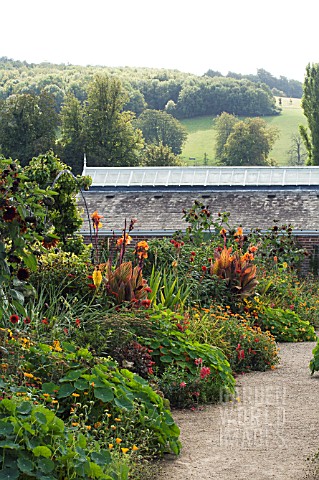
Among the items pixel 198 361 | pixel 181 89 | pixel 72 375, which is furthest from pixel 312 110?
pixel 72 375

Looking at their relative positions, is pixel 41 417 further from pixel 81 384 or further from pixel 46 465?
pixel 81 384

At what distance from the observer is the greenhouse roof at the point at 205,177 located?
24.6m

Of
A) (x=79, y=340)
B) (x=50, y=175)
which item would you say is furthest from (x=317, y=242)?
(x=79, y=340)

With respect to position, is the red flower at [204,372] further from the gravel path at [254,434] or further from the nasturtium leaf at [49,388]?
the nasturtium leaf at [49,388]

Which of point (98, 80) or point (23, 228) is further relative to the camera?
point (98, 80)

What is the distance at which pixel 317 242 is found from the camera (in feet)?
69.5

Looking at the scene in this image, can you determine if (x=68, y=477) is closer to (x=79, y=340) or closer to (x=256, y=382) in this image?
(x=79, y=340)

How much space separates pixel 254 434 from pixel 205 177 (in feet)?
63.4

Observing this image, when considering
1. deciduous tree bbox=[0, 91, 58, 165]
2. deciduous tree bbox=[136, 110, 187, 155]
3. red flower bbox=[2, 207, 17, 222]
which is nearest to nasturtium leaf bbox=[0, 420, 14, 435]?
red flower bbox=[2, 207, 17, 222]

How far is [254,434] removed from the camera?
619cm

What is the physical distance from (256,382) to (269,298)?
422 cm

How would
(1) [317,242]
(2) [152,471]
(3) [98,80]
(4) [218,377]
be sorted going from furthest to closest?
1. (3) [98,80]
2. (1) [317,242]
3. (4) [218,377]
4. (2) [152,471]

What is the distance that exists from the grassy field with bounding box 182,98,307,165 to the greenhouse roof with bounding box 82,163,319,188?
167 feet

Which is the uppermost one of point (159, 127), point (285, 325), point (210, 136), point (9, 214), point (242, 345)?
point (9, 214)
